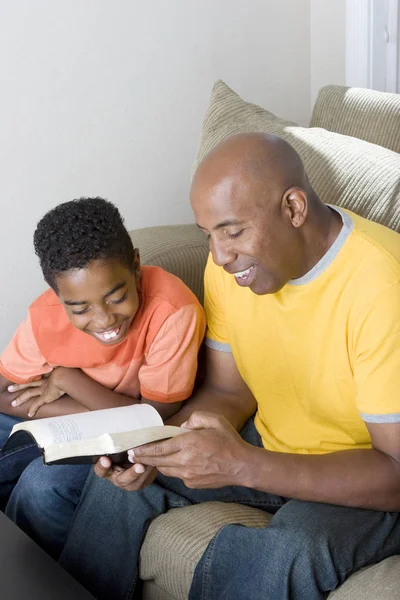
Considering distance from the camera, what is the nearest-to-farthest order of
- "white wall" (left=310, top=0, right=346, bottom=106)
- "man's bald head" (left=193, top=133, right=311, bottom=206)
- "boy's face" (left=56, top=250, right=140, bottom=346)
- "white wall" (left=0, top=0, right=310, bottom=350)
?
1. "man's bald head" (left=193, top=133, right=311, bottom=206)
2. "boy's face" (left=56, top=250, right=140, bottom=346)
3. "white wall" (left=0, top=0, right=310, bottom=350)
4. "white wall" (left=310, top=0, right=346, bottom=106)

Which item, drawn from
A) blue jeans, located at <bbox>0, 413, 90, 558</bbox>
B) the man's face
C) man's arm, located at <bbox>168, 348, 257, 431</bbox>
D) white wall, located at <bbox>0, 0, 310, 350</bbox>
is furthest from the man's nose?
white wall, located at <bbox>0, 0, 310, 350</bbox>

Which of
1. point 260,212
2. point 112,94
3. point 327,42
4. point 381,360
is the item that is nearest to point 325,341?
point 381,360

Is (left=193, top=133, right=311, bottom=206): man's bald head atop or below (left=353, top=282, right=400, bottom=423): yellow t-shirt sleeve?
atop

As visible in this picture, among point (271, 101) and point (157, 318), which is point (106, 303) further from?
point (271, 101)

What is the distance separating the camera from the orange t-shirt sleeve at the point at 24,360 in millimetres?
1753

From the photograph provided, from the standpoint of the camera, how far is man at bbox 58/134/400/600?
1305 millimetres

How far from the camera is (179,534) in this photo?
1.48m

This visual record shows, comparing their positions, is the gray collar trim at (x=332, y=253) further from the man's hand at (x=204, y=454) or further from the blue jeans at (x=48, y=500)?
the blue jeans at (x=48, y=500)

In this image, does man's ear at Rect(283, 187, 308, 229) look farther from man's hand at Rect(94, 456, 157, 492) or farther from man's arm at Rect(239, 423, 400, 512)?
man's hand at Rect(94, 456, 157, 492)

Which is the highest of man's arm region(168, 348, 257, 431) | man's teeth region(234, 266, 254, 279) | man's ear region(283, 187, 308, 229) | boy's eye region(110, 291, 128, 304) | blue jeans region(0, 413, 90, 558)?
man's ear region(283, 187, 308, 229)

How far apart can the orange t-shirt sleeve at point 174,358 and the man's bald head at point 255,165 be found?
0.32 meters

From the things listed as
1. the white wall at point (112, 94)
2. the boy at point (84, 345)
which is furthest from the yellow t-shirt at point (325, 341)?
the white wall at point (112, 94)

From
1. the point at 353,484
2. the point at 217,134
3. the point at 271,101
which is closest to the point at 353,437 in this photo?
the point at 353,484

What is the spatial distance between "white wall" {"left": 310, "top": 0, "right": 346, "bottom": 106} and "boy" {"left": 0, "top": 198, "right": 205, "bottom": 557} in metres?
1.35
